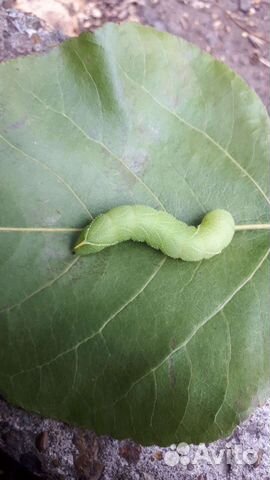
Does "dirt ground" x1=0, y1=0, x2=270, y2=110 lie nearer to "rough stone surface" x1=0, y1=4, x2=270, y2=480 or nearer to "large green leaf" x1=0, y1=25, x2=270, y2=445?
"large green leaf" x1=0, y1=25, x2=270, y2=445

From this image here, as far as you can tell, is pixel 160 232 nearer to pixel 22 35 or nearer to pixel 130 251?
pixel 130 251

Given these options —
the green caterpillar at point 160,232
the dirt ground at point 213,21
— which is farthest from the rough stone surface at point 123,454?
the dirt ground at point 213,21

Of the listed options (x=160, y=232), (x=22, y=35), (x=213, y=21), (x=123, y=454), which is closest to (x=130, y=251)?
(x=160, y=232)

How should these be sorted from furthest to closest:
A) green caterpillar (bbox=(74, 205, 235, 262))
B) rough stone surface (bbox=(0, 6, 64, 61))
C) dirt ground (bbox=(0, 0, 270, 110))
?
dirt ground (bbox=(0, 0, 270, 110)), rough stone surface (bbox=(0, 6, 64, 61)), green caterpillar (bbox=(74, 205, 235, 262))

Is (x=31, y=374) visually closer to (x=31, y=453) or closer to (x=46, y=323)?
(x=46, y=323)

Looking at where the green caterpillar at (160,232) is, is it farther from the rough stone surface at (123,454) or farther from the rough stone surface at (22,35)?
the rough stone surface at (22,35)

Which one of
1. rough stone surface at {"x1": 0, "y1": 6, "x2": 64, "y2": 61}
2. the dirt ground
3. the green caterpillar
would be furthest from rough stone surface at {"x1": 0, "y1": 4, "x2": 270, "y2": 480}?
the dirt ground
